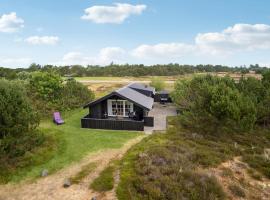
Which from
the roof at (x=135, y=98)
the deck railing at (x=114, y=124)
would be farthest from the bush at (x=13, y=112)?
the roof at (x=135, y=98)

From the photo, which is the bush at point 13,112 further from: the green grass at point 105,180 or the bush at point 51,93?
the bush at point 51,93

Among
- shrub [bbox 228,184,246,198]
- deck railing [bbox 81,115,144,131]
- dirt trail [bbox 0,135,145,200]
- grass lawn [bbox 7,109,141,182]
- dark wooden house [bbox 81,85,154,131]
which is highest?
dark wooden house [bbox 81,85,154,131]

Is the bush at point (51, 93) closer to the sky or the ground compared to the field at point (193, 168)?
closer to the sky

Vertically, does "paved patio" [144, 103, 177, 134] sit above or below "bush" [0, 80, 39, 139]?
below

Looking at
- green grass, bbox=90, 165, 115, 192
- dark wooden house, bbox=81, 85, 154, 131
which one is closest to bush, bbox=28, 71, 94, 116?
dark wooden house, bbox=81, 85, 154, 131

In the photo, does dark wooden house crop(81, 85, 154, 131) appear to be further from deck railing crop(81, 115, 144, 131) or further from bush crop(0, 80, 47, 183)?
bush crop(0, 80, 47, 183)

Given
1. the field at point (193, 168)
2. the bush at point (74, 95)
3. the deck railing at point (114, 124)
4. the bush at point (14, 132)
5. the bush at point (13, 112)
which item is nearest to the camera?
the field at point (193, 168)
